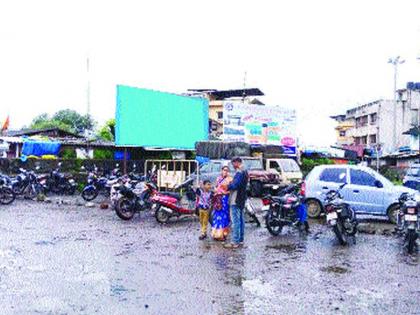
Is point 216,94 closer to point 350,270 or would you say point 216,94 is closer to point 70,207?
point 70,207

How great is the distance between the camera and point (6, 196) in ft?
57.7

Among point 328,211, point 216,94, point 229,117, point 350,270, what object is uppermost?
point 216,94

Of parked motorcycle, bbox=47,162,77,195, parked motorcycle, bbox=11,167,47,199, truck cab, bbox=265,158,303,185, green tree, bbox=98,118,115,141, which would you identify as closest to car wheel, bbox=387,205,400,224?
truck cab, bbox=265,158,303,185

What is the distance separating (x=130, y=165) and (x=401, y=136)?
45548mm

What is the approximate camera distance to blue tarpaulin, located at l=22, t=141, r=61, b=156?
25.6 metres

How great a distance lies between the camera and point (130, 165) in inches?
1062

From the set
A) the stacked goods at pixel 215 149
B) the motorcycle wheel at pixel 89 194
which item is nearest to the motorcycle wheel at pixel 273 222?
the motorcycle wheel at pixel 89 194

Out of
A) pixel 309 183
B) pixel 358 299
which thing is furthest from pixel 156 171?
pixel 358 299

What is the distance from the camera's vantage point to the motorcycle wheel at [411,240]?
985 centimetres

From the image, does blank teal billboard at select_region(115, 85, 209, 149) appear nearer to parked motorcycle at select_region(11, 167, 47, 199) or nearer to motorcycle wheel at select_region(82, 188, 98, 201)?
motorcycle wheel at select_region(82, 188, 98, 201)

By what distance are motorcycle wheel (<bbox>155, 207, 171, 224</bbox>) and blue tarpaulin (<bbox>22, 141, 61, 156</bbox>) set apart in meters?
13.9

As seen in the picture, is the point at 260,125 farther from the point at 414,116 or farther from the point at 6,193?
the point at 414,116

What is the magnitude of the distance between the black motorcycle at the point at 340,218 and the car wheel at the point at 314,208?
3.32 meters

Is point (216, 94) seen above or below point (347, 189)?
above
